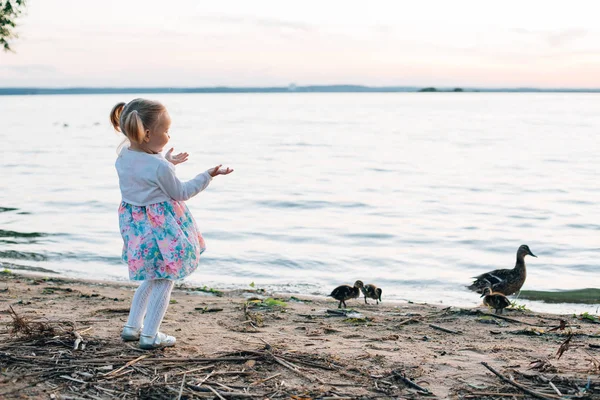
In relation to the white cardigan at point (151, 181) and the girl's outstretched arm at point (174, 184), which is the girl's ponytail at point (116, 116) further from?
the girl's outstretched arm at point (174, 184)

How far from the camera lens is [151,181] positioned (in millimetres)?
5250

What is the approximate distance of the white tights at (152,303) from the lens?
5.41 m

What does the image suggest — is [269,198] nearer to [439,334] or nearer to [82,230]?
[82,230]

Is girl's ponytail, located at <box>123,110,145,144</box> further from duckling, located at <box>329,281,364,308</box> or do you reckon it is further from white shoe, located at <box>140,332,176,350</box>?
duckling, located at <box>329,281,364,308</box>

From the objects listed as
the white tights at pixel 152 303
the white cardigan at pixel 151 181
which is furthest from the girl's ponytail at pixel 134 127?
the white tights at pixel 152 303

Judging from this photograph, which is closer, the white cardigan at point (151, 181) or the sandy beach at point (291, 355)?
the sandy beach at point (291, 355)

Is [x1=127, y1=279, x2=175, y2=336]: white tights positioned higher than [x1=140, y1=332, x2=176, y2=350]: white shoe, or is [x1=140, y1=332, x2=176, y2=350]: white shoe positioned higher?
[x1=127, y1=279, x2=175, y2=336]: white tights

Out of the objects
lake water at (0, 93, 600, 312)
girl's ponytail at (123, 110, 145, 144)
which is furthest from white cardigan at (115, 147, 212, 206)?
lake water at (0, 93, 600, 312)

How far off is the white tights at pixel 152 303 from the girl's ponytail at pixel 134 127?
116 centimetres

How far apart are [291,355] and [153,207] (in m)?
1.59

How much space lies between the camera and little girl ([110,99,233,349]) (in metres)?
5.23

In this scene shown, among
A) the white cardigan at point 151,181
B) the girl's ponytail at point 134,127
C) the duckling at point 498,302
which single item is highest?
the girl's ponytail at point 134,127

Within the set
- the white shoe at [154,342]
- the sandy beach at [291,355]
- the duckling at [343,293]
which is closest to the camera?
the sandy beach at [291,355]

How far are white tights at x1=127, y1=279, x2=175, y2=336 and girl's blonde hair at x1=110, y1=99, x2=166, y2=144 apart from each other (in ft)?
3.86
